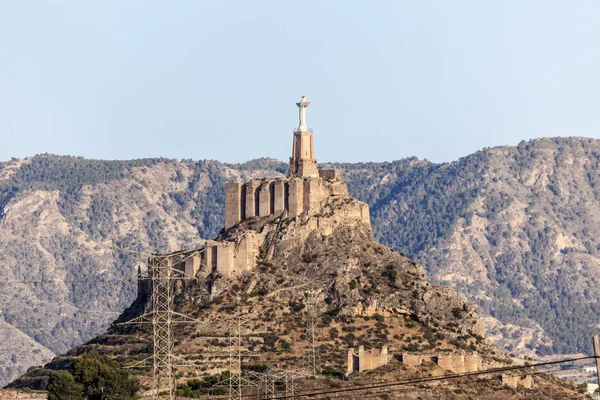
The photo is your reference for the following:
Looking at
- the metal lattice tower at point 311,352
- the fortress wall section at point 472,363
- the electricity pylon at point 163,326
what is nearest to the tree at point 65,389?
the electricity pylon at point 163,326

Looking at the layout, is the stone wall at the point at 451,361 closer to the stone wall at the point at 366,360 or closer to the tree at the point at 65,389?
the stone wall at the point at 366,360

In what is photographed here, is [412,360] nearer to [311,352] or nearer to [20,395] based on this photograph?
[311,352]

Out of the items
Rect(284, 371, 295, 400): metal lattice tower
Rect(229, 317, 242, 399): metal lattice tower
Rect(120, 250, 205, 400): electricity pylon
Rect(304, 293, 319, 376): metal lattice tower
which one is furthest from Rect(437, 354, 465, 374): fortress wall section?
Rect(120, 250, 205, 400): electricity pylon

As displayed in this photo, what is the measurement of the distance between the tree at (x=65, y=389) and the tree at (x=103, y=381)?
3.94 ft

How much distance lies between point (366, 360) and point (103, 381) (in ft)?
87.0

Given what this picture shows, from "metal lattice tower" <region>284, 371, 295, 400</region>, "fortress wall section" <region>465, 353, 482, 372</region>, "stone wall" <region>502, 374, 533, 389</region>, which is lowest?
"metal lattice tower" <region>284, 371, 295, 400</region>

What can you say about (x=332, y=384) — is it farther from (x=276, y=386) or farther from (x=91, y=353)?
(x=91, y=353)

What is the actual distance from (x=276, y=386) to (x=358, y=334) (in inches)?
991

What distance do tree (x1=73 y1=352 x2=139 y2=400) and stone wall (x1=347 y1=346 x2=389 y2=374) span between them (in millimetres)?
21517

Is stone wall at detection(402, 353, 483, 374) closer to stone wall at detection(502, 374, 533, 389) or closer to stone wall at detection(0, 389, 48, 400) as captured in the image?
stone wall at detection(502, 374, 533, 389)

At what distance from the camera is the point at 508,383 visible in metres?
187

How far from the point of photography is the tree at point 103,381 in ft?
554

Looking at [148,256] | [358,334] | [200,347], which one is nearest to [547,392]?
[358,334]

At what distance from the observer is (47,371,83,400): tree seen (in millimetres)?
166350
